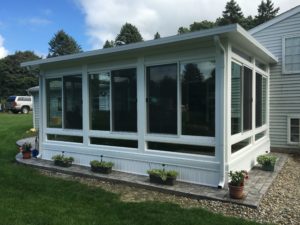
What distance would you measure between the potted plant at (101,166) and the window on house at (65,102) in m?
1.18

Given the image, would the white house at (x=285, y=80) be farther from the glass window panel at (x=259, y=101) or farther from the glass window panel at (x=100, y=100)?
the glass window panel at (x=100, y=100)

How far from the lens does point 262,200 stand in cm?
436

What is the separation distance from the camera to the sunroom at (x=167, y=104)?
15.9ft

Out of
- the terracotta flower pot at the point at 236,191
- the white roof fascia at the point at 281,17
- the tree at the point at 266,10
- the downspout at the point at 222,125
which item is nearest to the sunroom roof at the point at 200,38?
the downspout at the point at 222,125

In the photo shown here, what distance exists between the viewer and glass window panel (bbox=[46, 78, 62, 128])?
7.25 metres

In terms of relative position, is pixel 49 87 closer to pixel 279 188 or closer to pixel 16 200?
pixel 16 200

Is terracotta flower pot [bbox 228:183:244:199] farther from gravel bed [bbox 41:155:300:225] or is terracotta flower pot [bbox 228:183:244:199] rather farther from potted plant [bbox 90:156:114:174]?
potted plant [bbox 90:156:114:174]

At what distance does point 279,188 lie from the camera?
16.5ft

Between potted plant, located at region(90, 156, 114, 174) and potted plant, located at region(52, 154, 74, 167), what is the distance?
0.81 meters

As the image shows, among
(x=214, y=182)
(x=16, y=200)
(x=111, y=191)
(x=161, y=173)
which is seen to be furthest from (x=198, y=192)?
(x=16, y=200)

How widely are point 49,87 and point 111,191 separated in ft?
12.2

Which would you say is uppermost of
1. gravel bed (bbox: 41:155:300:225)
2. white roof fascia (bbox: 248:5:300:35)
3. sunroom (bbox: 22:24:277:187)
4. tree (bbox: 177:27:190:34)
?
tree (bbox: 177:27:190:34)

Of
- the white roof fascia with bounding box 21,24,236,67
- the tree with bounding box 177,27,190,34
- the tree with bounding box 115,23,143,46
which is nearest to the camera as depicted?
the white roof fascia with bounding box 21,24,236,67

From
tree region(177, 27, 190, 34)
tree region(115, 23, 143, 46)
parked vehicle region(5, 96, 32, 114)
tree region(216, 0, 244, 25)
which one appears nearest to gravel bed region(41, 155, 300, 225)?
parked vehicle region(5, 96, 32, 114)
